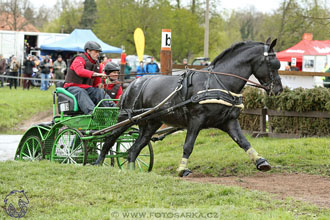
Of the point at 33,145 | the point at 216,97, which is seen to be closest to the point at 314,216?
the point at 216,97

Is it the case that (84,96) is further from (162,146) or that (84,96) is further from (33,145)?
(162,146)

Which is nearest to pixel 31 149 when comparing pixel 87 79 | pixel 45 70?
pixel 87 79

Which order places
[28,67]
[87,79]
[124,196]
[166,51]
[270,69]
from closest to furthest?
[124,196], [270,69], [87,79], [166,51], [28,67]

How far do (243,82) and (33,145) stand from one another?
428cm

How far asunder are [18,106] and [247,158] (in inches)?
560

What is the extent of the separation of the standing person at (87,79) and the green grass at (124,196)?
2043 mm

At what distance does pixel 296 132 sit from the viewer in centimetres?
1329

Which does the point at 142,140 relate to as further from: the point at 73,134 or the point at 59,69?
the point at 59,69

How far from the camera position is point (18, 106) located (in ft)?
76.7

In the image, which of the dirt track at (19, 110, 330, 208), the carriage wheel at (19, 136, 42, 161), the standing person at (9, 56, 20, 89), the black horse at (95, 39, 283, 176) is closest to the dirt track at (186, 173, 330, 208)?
the dirt track at (19, 110, 330, 208)

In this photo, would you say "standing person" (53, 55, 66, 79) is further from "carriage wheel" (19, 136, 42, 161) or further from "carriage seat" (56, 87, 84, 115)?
"carriage seat" (56, 87, 84, 115)

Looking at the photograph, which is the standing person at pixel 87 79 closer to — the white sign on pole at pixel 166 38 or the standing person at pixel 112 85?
the standing person at pixel 112 85

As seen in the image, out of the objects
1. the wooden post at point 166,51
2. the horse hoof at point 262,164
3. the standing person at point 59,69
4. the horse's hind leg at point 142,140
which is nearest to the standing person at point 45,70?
the standing person at point 59,69

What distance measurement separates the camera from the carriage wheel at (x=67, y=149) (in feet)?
33.4
